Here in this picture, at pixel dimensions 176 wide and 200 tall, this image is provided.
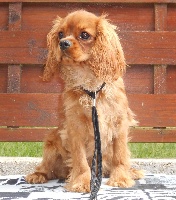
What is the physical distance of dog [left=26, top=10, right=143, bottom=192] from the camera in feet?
10.5

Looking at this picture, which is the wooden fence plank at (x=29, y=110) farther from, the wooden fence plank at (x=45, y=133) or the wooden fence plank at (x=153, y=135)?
the wooden fence plank at (x=153, y=135)

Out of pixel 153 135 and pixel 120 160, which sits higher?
pixel 153 135

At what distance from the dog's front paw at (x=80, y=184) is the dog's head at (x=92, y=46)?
0.62 metres

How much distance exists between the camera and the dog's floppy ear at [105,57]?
321 centimetres

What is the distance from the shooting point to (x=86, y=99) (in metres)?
3.35

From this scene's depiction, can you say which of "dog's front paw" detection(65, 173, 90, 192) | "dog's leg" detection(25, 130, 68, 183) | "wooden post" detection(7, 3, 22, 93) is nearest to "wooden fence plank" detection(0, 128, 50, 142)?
"wooden post" detection(7, 3, 22, 93)

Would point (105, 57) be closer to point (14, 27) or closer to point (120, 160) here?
point (120, 160)

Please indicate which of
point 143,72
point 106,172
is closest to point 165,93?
point 143,72

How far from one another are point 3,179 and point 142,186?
94 cm

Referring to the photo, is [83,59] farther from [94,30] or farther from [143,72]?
[143,72]

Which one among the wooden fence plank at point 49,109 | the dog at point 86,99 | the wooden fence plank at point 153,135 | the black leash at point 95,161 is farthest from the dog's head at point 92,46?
the wooden fence plank at point 153,135

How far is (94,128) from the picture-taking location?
314 cm

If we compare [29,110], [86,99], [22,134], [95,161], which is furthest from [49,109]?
[95,161]

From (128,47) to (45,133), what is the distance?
3.05 ft
